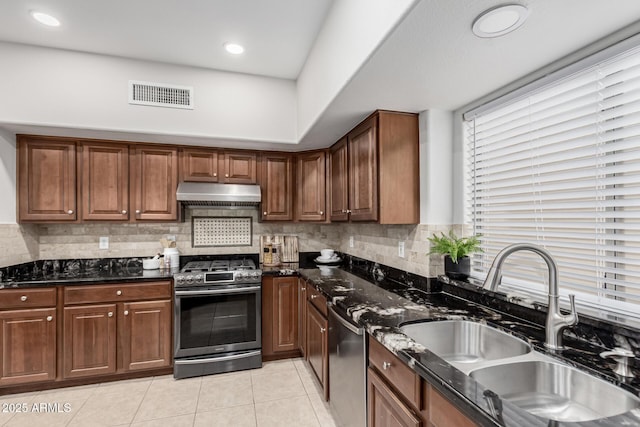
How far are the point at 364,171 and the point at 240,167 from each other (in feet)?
4.91

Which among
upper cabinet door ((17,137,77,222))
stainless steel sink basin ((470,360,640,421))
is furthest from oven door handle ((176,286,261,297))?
stainless steel sink basin ((470,360,640,421))

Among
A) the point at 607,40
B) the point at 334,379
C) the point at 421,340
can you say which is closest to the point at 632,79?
the point at 607,40

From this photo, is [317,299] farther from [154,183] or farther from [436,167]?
[154,183]

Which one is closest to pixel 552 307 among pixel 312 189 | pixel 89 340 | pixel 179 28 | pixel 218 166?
pixel 312 189

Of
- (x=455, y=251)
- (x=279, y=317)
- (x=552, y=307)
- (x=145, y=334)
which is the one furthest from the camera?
(x=279, y=317)

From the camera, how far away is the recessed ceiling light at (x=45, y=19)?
2.17m

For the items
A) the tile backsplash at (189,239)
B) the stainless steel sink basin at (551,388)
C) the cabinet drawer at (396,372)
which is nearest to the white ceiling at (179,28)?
the tile backsplash at (189,239)

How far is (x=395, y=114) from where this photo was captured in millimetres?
2295

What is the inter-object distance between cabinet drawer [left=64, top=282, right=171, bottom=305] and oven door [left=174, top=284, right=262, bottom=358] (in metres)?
0.18

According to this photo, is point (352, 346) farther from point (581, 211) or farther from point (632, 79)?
point (632, 79)

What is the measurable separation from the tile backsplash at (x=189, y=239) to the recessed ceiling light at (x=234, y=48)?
5.46 ft

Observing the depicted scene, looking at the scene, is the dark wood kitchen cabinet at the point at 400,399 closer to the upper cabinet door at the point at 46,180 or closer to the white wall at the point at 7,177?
the upper cabinet door at the point at 46,180

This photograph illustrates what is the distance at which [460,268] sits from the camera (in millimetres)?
2129

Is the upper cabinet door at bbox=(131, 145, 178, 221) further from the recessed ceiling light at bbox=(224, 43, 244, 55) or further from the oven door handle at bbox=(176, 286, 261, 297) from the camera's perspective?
the recessed ceiling light at bbox=(224, 43, 244, 55)
